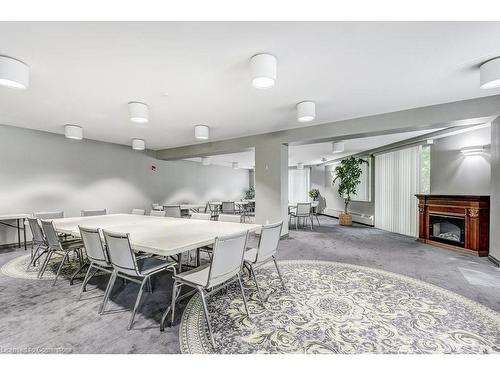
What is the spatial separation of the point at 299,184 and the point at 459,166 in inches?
247

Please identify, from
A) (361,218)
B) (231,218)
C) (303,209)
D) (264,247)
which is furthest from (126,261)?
(361,218)

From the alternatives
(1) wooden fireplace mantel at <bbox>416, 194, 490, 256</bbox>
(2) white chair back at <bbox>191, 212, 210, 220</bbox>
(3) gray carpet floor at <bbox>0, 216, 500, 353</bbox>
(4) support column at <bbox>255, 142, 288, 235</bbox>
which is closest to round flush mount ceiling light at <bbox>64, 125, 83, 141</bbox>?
(3) gray carpet floor at <bbox>0, 216, 500, 353</bbox>

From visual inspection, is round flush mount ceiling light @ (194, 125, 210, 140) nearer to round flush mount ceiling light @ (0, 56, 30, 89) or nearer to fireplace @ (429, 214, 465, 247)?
round flush mount ceiling light @ (0, 56, 30, 89)

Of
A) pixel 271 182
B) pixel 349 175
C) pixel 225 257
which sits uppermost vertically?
pixel 349 175

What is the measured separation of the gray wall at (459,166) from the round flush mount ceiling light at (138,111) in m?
5.73

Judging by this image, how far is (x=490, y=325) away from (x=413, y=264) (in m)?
1.62

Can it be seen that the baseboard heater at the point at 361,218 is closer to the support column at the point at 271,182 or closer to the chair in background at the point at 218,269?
the support column at the point at 271,182

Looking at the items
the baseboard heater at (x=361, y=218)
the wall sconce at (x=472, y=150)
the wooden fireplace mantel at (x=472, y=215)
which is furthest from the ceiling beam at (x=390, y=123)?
the baseboard heater at (x=361, y=218)

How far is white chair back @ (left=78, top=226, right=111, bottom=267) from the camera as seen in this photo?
2092 millimetres

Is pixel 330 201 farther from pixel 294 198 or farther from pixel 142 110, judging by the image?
pixel 142 110

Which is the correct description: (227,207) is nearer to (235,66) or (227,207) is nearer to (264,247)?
(264,247)

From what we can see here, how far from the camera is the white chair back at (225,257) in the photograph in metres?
1.70

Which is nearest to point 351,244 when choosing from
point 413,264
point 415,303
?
point 413,264

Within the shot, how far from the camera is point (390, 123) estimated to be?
3623 millimetres
